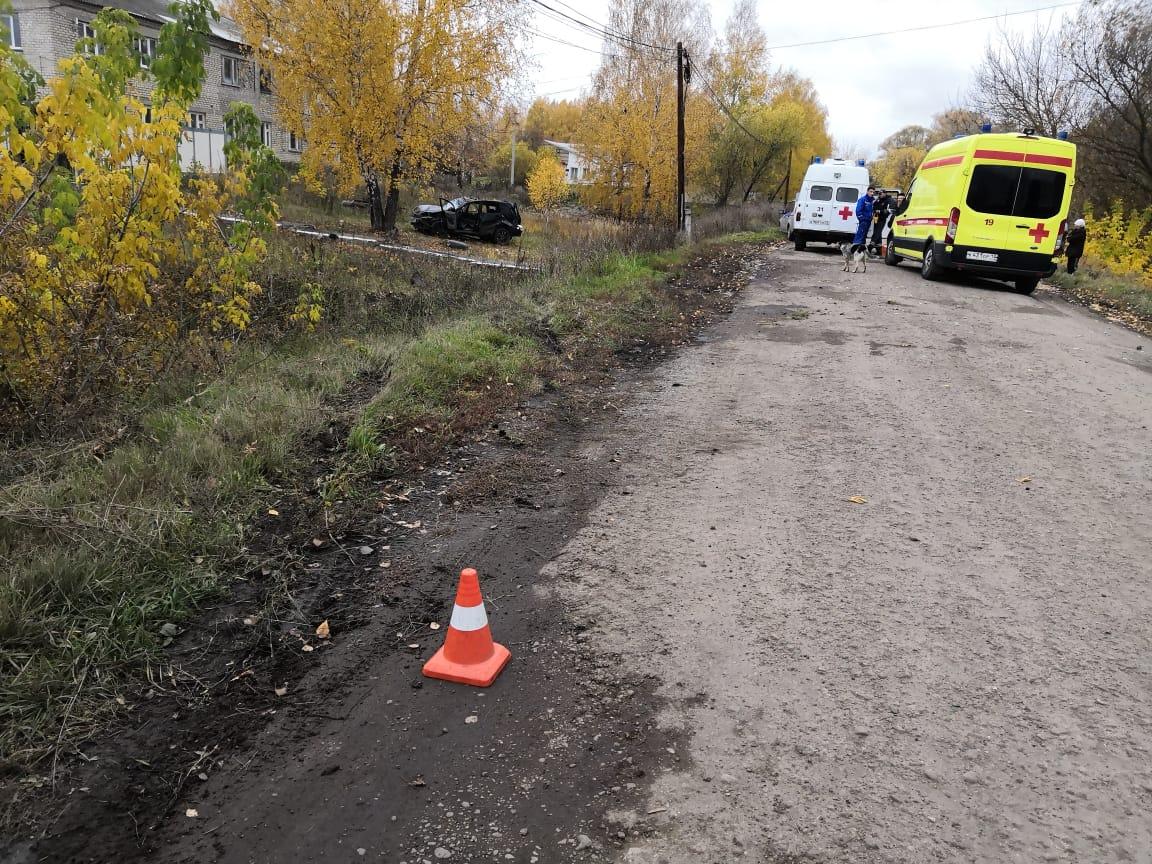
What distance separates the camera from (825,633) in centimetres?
332

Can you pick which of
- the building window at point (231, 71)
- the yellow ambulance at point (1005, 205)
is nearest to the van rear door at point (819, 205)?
the yellow ambulance at point (1005, 205)

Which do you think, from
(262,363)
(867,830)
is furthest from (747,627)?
(262,363)

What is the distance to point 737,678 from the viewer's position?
9.89ft

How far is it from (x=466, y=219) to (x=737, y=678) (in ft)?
88.7

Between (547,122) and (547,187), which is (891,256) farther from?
(547,122)

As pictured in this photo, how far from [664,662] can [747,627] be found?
0.48 m

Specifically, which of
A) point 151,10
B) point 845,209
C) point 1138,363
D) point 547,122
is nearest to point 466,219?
point 845,209

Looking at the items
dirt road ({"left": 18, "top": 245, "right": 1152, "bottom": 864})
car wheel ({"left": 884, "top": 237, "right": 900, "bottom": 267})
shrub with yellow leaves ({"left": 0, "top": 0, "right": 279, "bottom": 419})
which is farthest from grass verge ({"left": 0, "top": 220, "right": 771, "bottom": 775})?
car wheel ({"left": 884, "top": 237, "right": 900, "bottom": 267})

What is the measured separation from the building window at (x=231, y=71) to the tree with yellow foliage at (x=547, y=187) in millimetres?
19386

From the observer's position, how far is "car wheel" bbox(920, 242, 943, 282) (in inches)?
579

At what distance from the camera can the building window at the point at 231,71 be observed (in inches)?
1705

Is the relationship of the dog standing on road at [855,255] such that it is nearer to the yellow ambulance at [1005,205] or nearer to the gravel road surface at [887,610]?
the yellow ambulance at [1005,205]

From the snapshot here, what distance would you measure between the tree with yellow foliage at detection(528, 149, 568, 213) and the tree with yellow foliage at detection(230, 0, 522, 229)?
86.1ft

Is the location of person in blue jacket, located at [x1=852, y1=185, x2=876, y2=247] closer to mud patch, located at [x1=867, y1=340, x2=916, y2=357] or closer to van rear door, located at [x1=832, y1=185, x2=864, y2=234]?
van rear door, located at [x1=832, y1=185, x2=864, y2=234]
